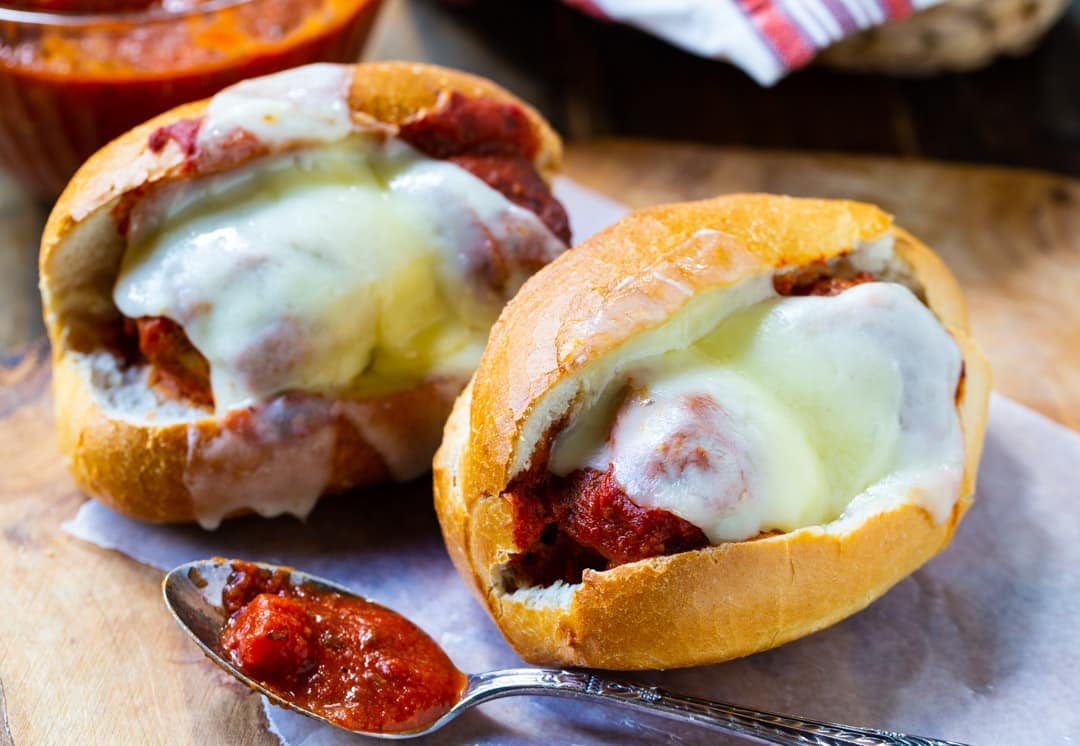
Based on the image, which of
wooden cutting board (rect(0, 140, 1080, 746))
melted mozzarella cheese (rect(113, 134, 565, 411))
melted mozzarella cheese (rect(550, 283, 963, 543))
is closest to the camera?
melted mozzarella cheese (rect(550, 283, 963, 543))

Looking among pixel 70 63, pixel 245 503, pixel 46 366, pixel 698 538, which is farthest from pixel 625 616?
pixel 70 63

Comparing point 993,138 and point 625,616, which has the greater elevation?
point 625,616

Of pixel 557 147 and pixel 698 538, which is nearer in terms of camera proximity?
pixel 698 538

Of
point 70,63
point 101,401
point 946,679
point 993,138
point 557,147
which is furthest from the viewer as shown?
point 993,138

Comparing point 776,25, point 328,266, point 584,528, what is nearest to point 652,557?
point 584,528

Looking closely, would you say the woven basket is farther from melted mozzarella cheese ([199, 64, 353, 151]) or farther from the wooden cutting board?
melted mozzarella cheese ([199, 64, 353, 151])

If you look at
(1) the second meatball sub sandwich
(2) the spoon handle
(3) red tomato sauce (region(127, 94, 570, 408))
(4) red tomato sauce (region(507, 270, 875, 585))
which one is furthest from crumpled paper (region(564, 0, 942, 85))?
(2) the spoon handle

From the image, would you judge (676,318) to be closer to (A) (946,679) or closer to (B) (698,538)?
(B) (698,538)
